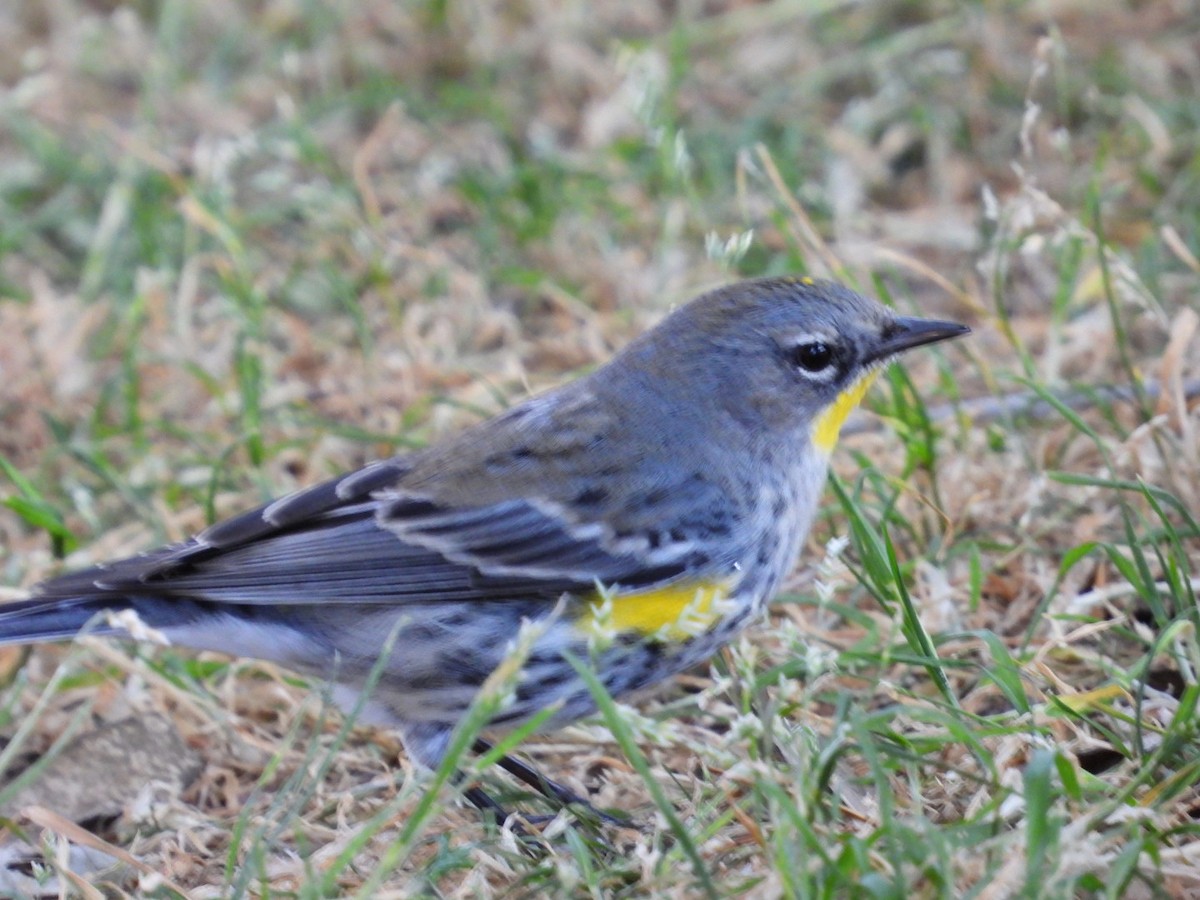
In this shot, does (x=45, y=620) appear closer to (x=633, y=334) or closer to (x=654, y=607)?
(x=654, y=607)

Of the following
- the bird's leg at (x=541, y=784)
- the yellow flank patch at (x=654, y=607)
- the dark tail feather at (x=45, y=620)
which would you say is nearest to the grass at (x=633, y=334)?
the bird's leg at (x=541, y=784)

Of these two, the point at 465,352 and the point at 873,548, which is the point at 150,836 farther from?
the point at 465,352

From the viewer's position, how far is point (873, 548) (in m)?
3.45

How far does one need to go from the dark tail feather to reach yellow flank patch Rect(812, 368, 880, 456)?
5.50ft

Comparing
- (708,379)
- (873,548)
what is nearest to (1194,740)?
(873,548)

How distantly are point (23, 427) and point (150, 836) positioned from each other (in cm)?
207

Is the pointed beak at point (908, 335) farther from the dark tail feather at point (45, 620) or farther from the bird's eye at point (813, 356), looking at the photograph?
the dark tail feather at point (45, 620)

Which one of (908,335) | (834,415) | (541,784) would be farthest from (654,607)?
Result: (908,335)

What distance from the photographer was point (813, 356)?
12.7ft

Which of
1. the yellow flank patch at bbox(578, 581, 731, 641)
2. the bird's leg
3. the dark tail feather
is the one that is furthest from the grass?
the dark tail feather

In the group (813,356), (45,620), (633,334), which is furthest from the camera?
(633,334)

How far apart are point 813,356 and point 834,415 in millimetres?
174

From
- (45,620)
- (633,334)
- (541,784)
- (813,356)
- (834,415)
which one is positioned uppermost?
(813,356)

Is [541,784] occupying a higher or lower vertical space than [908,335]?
lower
